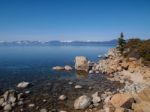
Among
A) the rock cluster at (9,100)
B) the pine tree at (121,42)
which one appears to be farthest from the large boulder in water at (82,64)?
the rock cluster at (9,100)

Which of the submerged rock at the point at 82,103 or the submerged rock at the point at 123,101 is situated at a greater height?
the submerged rock at the point at 123,101

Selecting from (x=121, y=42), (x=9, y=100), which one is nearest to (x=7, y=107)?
(x=9, y=100)

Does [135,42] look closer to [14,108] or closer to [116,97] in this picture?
[116,97]

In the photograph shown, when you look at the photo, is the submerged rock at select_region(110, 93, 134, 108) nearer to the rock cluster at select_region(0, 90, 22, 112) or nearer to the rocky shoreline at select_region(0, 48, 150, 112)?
the rocky shoreline at select_region(0, 48, 150, 112)

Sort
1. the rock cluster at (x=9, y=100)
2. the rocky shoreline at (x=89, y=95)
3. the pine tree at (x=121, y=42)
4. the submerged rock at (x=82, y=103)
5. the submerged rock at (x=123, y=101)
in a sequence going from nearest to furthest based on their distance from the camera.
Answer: the submerged rock at (x=123, y=101), the rocky shoreline at (x=89, y=95), the rock cluster at (x=9, y=100), the submerged rock at (x=82, y=103), the pine tree at (x=121, y=42)

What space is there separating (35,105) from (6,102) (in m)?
4.87

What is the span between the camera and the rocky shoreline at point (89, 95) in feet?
99.8

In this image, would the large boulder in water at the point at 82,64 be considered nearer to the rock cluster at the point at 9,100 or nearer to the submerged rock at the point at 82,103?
the rock cluster at the point at 9,100

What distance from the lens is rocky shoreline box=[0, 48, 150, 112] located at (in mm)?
30420

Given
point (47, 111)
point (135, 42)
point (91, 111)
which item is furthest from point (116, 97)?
point (135, 42)

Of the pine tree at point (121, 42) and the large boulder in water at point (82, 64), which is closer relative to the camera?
the large boulder in water at point (82, 64)

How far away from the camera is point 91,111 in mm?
33125

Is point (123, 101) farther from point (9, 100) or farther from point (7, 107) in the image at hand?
point (9, 100)

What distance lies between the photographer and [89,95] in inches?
1652
